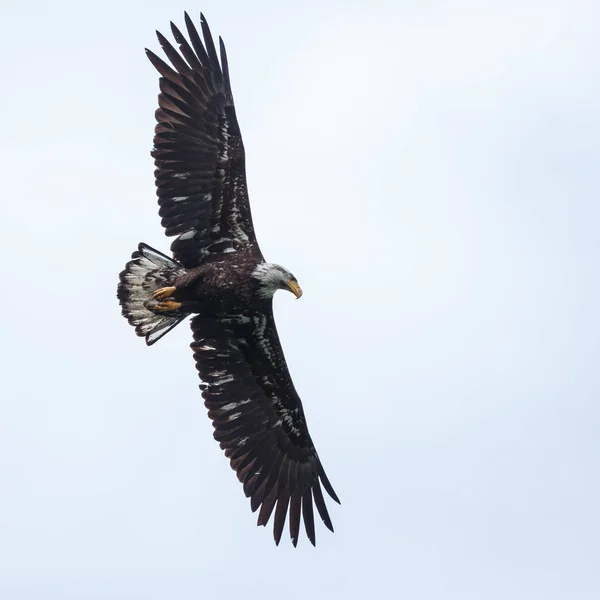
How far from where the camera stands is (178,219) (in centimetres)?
1834

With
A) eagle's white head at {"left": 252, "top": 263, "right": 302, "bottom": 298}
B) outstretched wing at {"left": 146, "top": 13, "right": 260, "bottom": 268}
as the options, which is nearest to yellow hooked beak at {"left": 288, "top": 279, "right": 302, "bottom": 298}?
eagle's white head at {"left": 252, "top": 263, "right": 302, "bottom": 298}

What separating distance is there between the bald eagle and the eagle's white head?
13 millimetres

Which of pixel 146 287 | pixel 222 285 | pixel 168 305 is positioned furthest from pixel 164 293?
pixel 222 285

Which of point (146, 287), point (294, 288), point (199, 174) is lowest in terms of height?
point (294, 288)

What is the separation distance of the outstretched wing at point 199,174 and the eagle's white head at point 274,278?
16.9 inches

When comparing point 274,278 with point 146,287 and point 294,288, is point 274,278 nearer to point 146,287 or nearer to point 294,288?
point 294,288

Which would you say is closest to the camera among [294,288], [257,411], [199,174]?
[294,288]

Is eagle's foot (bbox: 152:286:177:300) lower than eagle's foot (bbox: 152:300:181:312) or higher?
higher

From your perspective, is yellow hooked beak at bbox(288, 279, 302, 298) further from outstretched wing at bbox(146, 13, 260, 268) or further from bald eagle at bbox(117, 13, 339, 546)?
outstretched wing at bbox(146, 13, 260, 268)

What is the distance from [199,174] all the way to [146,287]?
165 cm

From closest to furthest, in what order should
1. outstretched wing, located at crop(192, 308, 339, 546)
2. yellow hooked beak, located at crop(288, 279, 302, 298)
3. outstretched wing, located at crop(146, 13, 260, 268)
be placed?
yellow hooked beak, located at crop(288, 279, 302, 298) < outstretched wing, located at crop(146, 13, 260, 268) < outstretched wing, located at crop(192, 308, 339, 546)

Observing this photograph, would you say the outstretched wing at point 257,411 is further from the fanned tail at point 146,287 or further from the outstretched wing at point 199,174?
the outstretched wing at point 199,174

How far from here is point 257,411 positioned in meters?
19.4

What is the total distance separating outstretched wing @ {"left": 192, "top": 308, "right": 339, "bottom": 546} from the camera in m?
19.0
